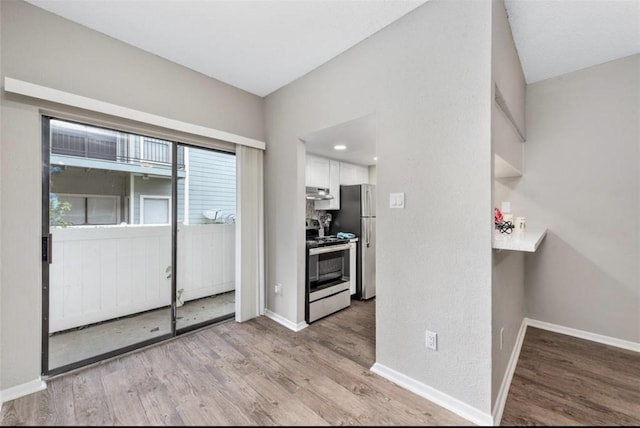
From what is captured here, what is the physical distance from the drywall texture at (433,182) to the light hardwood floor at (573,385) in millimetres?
361

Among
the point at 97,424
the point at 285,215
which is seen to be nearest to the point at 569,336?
the point at 285,215

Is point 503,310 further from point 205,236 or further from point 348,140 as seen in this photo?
point 205,236

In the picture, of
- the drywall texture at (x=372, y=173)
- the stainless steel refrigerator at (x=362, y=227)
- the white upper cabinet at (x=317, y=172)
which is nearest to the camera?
the white upper cabinet at (x=317, y=172)

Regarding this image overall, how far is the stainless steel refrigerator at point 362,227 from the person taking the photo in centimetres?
360

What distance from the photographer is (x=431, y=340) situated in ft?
5.41

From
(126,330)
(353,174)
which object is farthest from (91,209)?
(353,174)

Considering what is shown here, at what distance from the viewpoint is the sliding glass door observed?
1928 millimetres

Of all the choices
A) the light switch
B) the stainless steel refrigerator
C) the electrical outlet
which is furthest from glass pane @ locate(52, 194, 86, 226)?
the stainless steel refrigerator

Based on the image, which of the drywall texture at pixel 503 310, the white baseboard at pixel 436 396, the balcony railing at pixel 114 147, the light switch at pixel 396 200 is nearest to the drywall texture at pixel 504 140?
the drywall texture at pixel 503 310

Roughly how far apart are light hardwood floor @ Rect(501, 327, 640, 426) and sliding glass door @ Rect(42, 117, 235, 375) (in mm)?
2770

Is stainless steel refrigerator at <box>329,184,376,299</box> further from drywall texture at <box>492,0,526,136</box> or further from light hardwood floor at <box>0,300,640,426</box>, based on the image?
drywall texture at <box>492,0,526,136</box>

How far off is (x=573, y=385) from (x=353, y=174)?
3.37 m

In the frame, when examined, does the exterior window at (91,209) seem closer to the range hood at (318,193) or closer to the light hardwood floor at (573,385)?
the range hood at (318,193)

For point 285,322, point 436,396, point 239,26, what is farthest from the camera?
point 285,322
